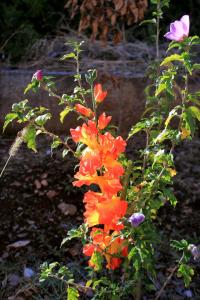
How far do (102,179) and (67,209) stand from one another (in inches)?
45.5

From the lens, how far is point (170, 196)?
1891 mm

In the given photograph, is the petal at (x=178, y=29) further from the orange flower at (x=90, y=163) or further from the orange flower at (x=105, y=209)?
the orange flower at (x=105, y=209)

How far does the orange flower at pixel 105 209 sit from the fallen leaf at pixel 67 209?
3.49 feet

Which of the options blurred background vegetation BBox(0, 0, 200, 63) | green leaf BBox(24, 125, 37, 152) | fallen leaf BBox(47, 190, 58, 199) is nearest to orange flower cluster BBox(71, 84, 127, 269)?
green leaf BBox(24, 125, 37, 152)

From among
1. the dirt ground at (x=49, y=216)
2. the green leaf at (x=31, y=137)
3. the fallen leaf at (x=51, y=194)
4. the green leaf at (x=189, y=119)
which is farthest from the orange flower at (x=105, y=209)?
the fallen leaf at (x=51, y=194)

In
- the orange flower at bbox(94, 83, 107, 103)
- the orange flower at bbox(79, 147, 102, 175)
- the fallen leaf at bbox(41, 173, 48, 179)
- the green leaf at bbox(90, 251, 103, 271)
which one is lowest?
the fallen leaf at bbox(41, 173, 48, 179)

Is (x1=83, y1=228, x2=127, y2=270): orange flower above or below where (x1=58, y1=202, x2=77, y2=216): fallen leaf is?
above

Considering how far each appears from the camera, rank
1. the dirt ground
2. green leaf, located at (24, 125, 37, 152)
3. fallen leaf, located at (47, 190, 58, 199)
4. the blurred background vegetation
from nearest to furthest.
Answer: green leaf, located at (24, 125, 37, 152) → the dirt ground → fallen leaf, located at (47, 190, 58, 199) → the blurred background vegetation

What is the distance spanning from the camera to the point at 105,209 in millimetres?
1928

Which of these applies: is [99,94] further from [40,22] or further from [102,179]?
[40,22]

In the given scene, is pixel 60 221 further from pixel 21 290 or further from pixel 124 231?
pixel 124 231

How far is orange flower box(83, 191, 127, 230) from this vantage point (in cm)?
192

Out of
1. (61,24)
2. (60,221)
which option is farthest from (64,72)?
(60,221)

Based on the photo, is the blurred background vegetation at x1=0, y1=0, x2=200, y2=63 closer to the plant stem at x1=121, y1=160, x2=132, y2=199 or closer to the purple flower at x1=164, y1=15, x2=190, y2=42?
the plant stem at x1=121, y1=160, x2=132, y2=199
